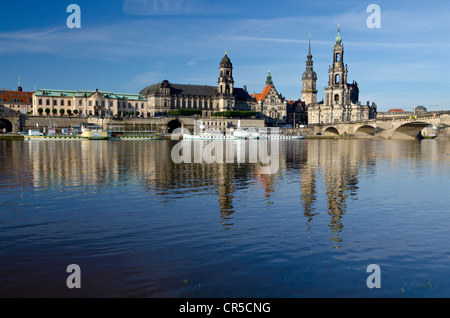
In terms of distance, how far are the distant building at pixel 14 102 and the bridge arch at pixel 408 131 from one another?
344 ft

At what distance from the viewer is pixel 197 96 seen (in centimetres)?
14562

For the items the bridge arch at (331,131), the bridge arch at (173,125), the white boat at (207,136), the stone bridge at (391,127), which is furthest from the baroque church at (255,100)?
the white boat at (207,136)

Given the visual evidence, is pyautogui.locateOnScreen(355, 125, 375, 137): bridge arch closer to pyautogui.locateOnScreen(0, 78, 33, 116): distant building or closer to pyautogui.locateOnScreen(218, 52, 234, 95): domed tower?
pyautogui.locateOnScreen(218, 52, 234, 95): domed tower

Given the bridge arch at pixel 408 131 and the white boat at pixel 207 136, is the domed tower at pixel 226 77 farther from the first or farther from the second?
the bridge arch at pixel 408 131

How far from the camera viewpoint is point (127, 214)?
14398 mm

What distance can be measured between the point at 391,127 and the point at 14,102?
10986 centimetres

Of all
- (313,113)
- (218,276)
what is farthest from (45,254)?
(313,113)

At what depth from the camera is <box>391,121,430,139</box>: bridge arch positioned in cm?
9454

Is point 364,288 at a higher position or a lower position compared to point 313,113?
lower

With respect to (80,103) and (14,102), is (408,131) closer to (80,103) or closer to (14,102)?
(80,103)

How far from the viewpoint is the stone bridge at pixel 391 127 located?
81.2 meters

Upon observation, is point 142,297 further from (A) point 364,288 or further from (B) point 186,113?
(B) point 186,113

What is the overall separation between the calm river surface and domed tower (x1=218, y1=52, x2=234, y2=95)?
124613 mm

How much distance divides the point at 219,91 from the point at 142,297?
13971 centimetres
